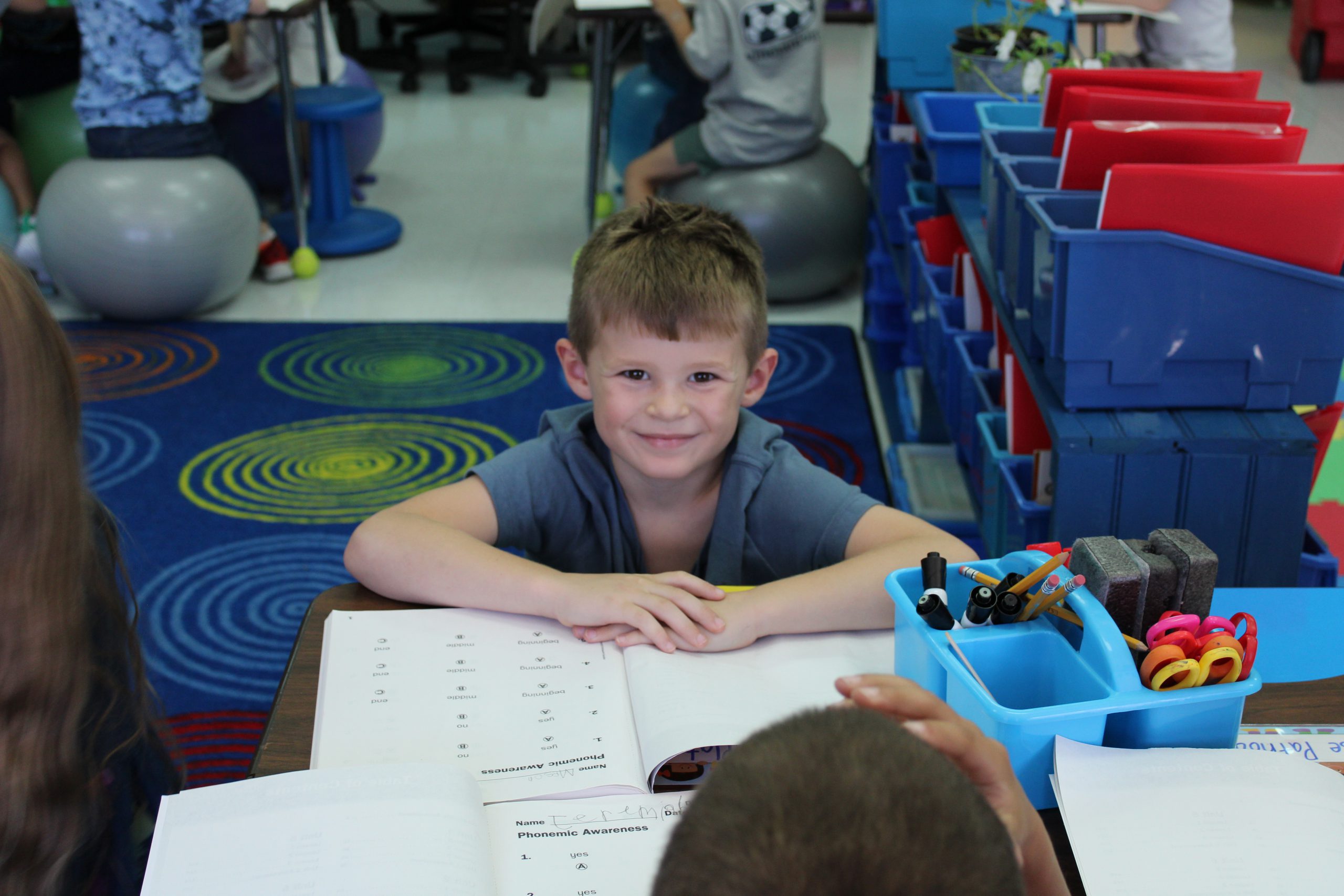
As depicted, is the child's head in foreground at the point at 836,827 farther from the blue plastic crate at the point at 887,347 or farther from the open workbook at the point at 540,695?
the blue plastic crate at the point at 887,347

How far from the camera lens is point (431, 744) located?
2.58 feet

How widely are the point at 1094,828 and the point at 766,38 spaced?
2.78m

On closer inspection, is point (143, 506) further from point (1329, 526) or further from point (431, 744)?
point (1329, 526)

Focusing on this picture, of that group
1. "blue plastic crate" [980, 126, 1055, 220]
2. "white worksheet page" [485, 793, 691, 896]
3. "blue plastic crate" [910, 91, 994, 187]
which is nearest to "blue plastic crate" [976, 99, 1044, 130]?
"blue plastic crate" [980, 126, 1055, 220]

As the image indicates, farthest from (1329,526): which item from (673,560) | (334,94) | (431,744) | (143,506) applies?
(334,94)

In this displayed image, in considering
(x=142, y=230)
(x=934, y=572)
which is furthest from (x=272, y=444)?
(x=934, y=572)

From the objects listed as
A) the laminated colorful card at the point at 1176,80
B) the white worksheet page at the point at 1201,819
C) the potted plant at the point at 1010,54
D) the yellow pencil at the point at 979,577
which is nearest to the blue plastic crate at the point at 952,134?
the potted plant at the point at 1010,54

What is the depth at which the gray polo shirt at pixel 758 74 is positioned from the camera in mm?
3117

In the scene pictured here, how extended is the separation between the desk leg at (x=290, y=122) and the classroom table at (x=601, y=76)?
815mm

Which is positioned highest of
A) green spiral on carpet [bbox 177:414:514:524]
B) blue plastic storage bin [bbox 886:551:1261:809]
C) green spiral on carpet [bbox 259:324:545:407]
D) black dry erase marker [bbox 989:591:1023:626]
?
black dry erase marker [bbox 989:591:1023:626]

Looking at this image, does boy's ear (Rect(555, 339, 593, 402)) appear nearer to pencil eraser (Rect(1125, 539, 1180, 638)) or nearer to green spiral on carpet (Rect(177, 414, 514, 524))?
pencil eraser (Rect(1125, 539, 1180, 638))

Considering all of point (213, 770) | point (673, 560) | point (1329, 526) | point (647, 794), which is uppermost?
point (647, 794)

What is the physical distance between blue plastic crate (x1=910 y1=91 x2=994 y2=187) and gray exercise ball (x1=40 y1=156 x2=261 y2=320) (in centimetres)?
190

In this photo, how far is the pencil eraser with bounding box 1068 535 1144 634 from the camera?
0.72 meters
